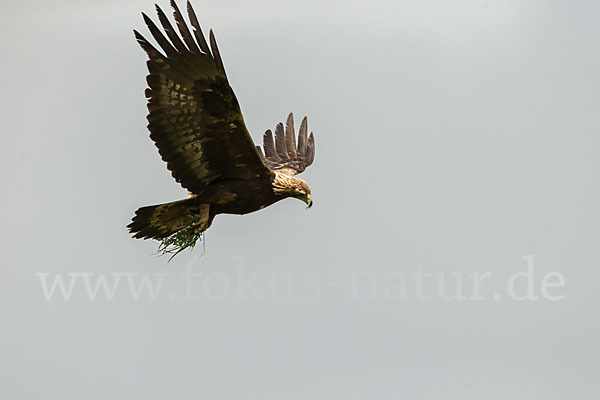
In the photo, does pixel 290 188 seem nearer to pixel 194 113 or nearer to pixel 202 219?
pixel 202 219

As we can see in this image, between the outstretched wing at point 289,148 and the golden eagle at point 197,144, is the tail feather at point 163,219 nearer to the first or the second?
the golden eagle at point 197,144

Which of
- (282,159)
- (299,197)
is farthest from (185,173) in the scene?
(282,159)

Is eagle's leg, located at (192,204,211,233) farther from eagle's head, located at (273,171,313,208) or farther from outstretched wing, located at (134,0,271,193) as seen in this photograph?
eagle's head, located at (273,171,313,208)

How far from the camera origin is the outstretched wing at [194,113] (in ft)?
43.0

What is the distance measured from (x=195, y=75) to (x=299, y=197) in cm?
200

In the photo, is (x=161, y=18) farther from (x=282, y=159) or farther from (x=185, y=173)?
(x=282, y=159)

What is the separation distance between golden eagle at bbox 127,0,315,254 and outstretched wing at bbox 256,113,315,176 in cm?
202

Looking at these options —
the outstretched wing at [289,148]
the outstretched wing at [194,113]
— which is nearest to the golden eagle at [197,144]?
the outstretched wing at [194,113]

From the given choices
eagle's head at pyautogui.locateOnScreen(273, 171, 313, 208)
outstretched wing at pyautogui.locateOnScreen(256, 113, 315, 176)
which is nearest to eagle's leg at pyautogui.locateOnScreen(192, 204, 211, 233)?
eagle's head at pyautogui.locateOnScreen(273, 171, 313, 208)

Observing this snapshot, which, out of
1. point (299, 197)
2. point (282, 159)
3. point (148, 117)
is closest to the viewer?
point (148, 117)

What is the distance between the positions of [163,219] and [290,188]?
136cm

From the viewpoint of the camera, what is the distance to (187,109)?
13508 mm

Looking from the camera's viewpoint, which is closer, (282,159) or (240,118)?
(240,118)

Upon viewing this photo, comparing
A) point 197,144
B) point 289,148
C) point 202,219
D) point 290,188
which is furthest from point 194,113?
point 289,148
